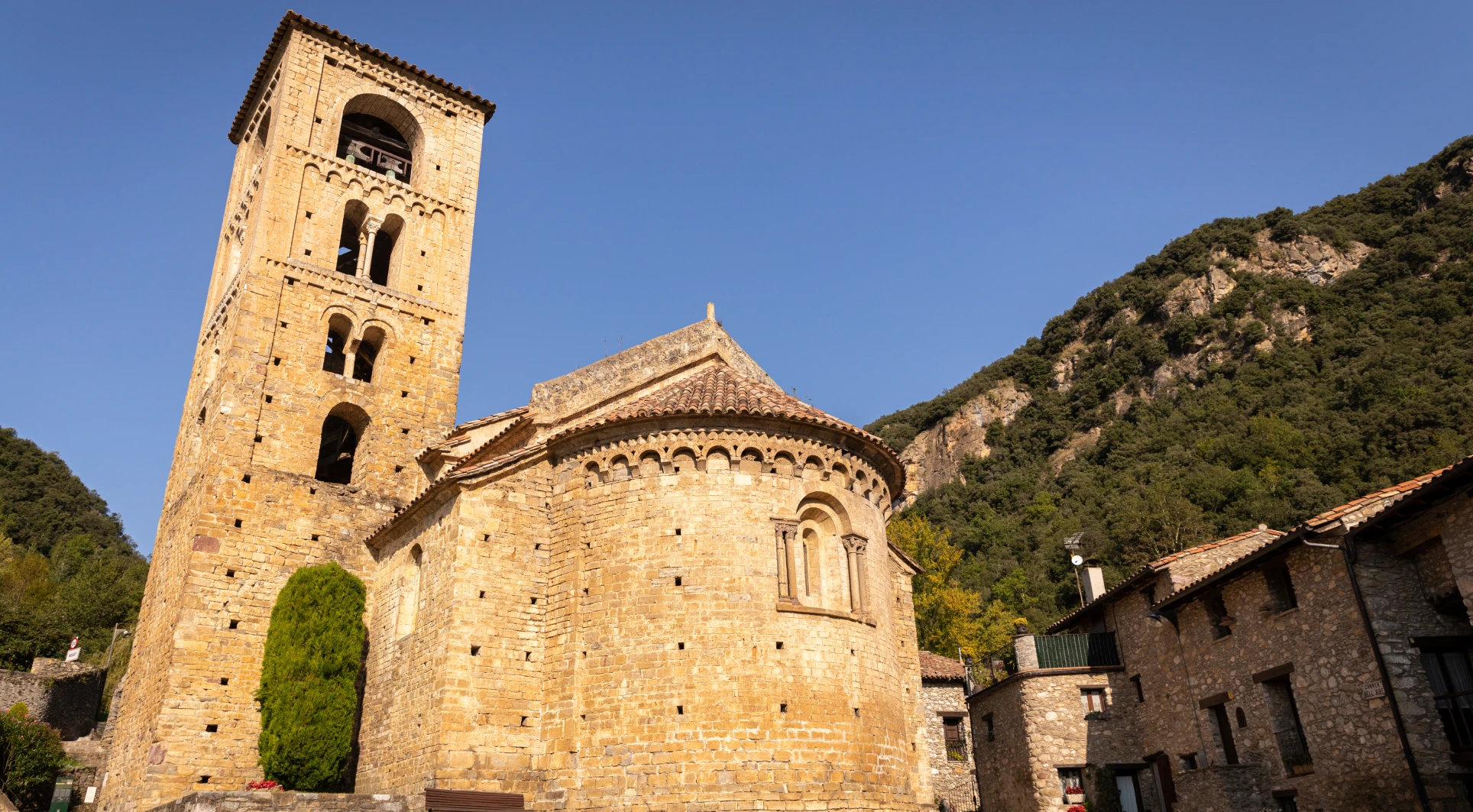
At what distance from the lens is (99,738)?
30.1 metres

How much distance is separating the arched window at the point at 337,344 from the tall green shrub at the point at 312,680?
5.75 m

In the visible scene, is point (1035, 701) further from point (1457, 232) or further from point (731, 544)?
point (1457, 232)

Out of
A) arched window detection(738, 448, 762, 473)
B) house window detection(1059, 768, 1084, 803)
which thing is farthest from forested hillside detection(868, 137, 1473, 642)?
arched window detection(738, 448, 762, 473)

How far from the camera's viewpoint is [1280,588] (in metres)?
17.0

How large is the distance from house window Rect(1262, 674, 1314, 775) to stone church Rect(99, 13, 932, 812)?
20.6ft

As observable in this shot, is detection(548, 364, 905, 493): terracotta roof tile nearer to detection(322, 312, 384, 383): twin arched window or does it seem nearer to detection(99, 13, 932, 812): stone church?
detection(99, 13, 932, 812): stone church

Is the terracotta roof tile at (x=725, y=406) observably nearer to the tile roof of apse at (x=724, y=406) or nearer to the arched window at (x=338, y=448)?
the tile roof of apse at (x=724, y=406)

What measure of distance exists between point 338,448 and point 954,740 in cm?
1920

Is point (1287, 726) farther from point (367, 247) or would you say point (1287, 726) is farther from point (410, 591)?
point (367, 247)

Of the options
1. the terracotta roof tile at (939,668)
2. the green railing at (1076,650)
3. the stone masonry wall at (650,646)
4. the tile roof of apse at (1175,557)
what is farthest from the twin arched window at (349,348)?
the tile roof of apse at (1175,557)

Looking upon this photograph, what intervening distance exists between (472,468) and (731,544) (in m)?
4.83

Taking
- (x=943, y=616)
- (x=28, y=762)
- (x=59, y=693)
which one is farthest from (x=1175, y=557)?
(x=59, y=693)

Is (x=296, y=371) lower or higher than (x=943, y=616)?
higher

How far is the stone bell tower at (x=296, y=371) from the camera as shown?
17844 millimetres
